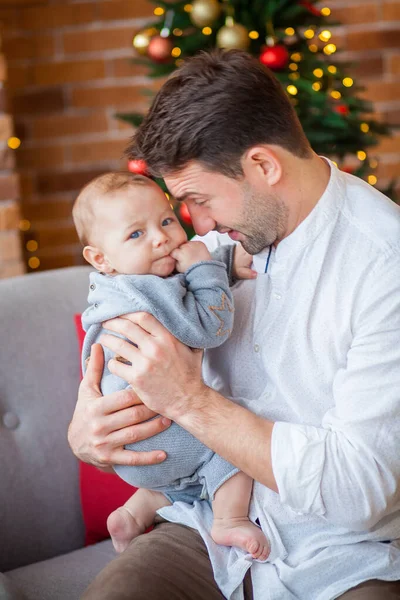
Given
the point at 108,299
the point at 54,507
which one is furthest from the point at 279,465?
the point at 54,507

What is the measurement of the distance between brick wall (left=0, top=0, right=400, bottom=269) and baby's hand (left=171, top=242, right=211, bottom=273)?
1.87 meters

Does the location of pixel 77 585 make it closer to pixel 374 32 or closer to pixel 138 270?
pixel 138 270

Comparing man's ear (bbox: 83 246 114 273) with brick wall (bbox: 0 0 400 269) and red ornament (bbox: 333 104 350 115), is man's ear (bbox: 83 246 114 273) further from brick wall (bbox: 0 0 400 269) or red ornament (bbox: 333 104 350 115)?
brick wall (bbox: 0 0 400 269)

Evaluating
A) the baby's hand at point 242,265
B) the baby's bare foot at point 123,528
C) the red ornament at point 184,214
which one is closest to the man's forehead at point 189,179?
the baby's hand at point 242,265

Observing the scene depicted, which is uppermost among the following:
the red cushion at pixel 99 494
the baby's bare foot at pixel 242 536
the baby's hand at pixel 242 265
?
the baby's hand at pixel 242 265

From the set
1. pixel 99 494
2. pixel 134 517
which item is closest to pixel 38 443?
pixel 99 494

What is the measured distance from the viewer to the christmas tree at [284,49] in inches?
92.7

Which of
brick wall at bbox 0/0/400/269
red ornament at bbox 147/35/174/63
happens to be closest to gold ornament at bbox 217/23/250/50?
red ornament at bbox 147/35/174/63

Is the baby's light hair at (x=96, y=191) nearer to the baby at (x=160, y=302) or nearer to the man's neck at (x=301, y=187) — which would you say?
the baby at (x=160, y=302)

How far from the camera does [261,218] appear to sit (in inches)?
56.0

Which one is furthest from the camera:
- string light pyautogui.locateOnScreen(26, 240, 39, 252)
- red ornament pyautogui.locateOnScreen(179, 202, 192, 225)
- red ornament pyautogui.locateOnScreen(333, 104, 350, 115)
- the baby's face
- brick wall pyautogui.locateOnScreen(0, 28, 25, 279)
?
string light pyautogui.locateOnScreen(26, 240, 39, 252)

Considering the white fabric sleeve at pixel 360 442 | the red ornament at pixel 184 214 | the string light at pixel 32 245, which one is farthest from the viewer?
the string light at pixel 32 245

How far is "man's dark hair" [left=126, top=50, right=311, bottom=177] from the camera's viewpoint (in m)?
1.36

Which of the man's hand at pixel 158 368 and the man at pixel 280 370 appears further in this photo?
the man's hand at pixel 158 368
